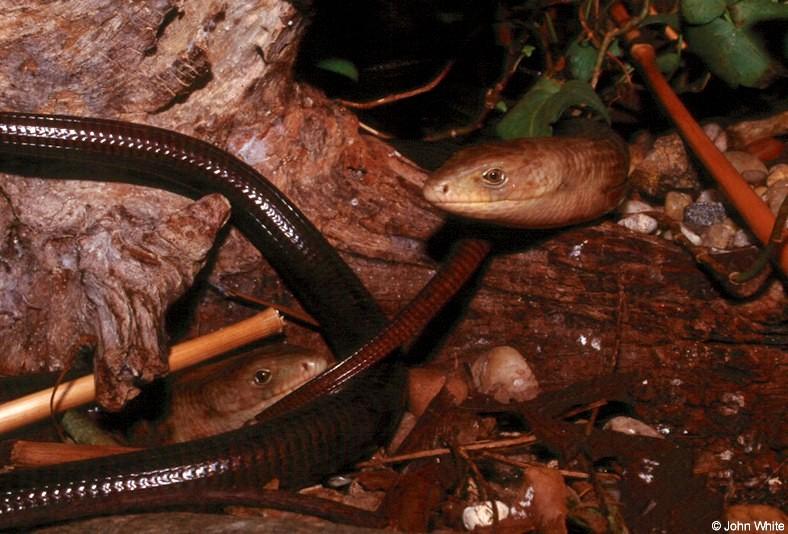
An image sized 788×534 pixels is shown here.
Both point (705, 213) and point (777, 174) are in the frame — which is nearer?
point (705, 213)

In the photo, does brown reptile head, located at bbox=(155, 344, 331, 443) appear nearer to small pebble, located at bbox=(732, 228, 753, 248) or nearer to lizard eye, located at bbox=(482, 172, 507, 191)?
lizard eye, located at bbox=(482, 172, 507, 191)

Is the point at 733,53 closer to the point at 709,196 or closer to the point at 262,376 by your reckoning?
the point at 709,196

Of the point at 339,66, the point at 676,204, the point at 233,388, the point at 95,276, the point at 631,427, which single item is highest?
the point at 339,66

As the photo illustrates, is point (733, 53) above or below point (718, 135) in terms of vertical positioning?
above

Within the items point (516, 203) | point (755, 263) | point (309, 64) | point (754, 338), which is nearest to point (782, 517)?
point (754, 338)

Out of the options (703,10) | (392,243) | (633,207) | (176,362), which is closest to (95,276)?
(176,362)

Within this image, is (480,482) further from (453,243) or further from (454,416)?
(453,243)

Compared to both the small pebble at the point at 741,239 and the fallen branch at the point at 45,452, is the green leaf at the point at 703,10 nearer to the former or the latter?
the small pebble at the point at 741,239
